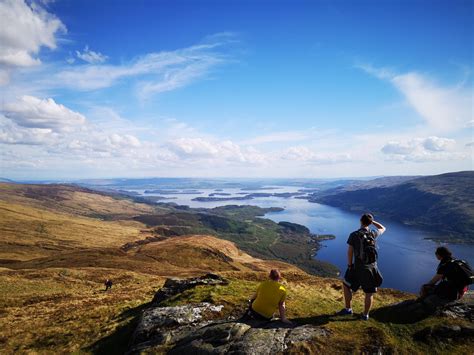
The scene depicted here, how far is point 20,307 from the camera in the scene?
32250mm

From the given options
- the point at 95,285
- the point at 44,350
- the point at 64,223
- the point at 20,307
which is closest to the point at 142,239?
the point at 64,223

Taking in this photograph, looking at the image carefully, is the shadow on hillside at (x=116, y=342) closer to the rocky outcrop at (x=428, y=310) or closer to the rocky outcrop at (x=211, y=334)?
the rocky outcrop at (x=211, y=334)

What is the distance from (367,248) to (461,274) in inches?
167

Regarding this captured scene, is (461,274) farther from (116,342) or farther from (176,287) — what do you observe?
(176,287)

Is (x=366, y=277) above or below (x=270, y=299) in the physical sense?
above

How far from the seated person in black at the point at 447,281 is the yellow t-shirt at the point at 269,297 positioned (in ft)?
22.1

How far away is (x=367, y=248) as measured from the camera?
1387 centimetres

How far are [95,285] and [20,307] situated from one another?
16.7 meters

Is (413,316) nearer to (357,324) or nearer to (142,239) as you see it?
(357,324)

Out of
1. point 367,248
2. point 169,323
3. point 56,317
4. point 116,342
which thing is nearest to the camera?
point 367,248

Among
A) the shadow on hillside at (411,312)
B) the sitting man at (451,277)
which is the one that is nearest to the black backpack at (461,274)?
the sitting man at (451,277)

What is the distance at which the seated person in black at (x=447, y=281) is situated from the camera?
557 inches

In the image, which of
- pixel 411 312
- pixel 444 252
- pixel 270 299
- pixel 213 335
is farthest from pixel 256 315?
pixel 444 252

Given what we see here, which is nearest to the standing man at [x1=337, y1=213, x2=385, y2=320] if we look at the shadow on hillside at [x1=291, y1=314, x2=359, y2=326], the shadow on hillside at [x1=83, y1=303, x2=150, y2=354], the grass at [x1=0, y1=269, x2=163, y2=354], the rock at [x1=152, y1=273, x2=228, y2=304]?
the shadow on hillside at [x1=291, y1=314, x2=359, y2=326]
